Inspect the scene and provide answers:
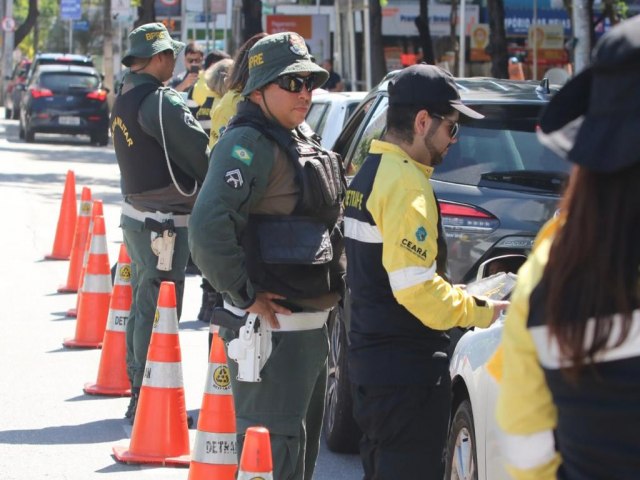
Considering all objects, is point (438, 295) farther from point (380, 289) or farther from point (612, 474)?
point (612, 474)

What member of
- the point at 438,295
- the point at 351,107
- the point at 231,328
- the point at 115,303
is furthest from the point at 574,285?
the point at 351,107

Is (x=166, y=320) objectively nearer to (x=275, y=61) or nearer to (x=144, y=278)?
(x=144, y=278)

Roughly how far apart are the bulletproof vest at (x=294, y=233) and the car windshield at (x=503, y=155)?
2425 mm

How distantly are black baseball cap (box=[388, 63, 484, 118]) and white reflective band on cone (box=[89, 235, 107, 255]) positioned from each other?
531 centimetres

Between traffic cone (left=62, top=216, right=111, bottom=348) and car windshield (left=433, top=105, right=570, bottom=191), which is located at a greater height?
car windshield (left=433, top=105, right=570, bottom=191)

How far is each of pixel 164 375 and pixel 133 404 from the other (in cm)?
100

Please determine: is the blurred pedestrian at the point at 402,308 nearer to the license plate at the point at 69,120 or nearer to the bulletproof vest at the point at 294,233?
the bulletproof vest at the point at 294,233

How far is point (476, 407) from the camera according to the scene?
4750 millimetres

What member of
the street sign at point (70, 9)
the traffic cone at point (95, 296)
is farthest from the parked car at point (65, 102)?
the street sign at point (70, 9)

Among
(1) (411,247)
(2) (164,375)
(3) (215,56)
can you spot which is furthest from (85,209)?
(1) (411,247)

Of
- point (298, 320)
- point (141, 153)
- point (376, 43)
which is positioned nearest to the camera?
point (298, 320)

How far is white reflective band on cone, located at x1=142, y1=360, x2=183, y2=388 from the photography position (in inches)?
253

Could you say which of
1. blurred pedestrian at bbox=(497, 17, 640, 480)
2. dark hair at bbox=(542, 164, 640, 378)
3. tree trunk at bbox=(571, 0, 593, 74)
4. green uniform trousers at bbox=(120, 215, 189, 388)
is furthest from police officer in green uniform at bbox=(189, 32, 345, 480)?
tree trunk at bbox=(571, 0, 593, 74)

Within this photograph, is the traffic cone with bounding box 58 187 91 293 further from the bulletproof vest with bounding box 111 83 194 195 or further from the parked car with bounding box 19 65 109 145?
the parked car with bounding box 19 65 109 145
